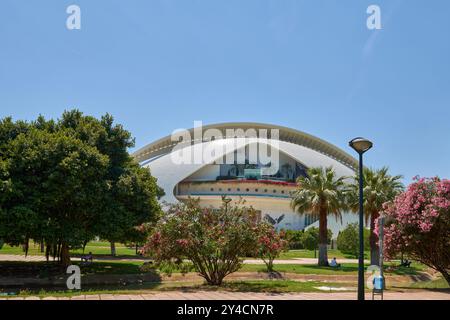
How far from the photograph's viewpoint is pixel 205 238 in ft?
54.9

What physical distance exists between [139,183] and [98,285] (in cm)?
618

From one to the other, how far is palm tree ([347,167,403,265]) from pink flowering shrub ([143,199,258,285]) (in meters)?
13.3

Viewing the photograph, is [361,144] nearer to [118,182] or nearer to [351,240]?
[118,182]

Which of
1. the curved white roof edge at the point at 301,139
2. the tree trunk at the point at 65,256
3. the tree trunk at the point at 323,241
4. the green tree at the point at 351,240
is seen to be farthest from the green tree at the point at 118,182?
the curved white roof edge at the point at 301,139

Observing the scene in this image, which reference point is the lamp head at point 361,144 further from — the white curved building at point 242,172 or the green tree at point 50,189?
the white curved building at point 242,172

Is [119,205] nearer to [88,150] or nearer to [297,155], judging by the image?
[88,150]

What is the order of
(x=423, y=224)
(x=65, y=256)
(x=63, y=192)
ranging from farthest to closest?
1. (x=65, y=256)
2. (x=63, y=192)
3. (x=423, y=224)

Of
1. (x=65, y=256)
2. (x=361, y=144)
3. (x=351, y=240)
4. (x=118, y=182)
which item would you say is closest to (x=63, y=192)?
(x=118, y=182)

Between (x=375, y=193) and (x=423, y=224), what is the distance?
12335 mm

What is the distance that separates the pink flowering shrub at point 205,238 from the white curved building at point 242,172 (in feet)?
122

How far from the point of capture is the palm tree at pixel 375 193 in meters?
28.6

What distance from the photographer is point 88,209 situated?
21984mm

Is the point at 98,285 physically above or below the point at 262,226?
below
